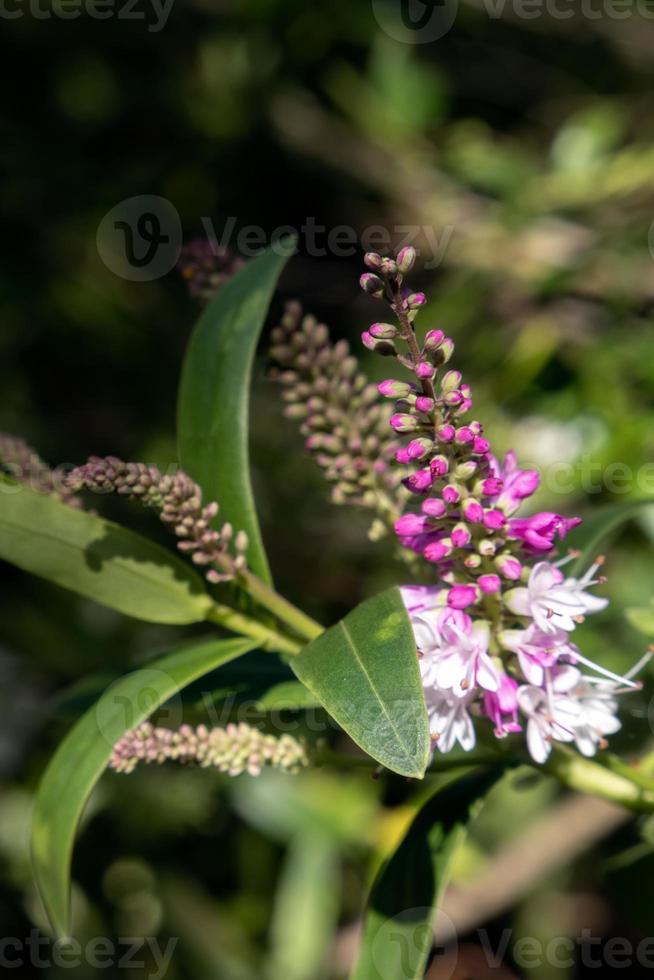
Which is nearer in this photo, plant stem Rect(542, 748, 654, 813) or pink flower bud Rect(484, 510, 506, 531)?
pink flower bud Rect(484, 510, 506, 531)

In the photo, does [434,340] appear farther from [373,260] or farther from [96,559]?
[96,559]

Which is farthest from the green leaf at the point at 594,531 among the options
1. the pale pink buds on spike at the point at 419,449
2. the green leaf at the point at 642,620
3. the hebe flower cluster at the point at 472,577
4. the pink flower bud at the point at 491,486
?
the pale pink buds on spike at the point at 419,449

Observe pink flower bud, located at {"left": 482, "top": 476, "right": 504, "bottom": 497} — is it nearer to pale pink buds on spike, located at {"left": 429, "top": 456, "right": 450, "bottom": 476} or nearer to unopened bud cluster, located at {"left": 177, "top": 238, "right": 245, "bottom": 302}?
pale pink buds on spike, located at {"left": 429, "top": 456, "right": 450, "bottom": 476}

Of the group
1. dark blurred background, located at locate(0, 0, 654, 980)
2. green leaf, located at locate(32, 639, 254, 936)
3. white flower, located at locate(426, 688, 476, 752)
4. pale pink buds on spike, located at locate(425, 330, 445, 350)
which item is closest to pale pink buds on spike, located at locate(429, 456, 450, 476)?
pale pink buds on spike, located at locate(425, 330, 445, 350)

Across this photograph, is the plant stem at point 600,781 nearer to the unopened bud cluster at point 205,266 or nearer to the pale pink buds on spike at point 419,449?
the pale pink buds on spike at point 419,449

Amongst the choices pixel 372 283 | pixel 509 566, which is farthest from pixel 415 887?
pixel 372 283

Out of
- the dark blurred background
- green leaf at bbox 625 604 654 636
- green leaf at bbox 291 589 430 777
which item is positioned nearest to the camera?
green leaf at bbox 291 589 430 777
